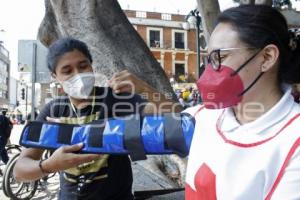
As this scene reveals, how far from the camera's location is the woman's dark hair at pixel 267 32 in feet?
4.47

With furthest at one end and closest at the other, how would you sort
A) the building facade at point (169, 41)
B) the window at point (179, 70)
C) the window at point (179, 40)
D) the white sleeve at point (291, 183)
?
the window at point (179, 40) → the window at point (179, 70) → the building facade at point (169, 41) → the white sleeve at point (291, 183)

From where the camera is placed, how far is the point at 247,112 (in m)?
1.39

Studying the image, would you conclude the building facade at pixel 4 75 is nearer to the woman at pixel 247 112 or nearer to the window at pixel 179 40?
the window at pixel 179 40

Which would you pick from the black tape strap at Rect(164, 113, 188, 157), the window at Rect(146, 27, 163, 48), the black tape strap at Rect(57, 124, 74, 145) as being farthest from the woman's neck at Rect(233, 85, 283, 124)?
the window at Rect(146, 27, 163, 48)

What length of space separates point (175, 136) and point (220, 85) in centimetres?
35

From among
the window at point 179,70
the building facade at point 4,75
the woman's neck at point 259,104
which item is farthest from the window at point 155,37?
the woman's neck at point 259,104

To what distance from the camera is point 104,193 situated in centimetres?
201

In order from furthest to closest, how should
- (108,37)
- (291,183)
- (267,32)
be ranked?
(108,37) → (267,32) → (291,183)

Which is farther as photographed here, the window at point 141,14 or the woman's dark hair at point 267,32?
the window at point 141,14

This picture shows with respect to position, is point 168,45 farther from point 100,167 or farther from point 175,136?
point 175,136

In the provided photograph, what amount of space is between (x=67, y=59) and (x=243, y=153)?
1143 millimetres

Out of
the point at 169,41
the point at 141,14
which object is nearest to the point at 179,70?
the point at 169,41

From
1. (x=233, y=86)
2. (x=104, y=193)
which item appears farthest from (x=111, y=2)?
(x=233, y=86)

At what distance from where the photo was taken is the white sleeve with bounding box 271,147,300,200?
1.14 metres
